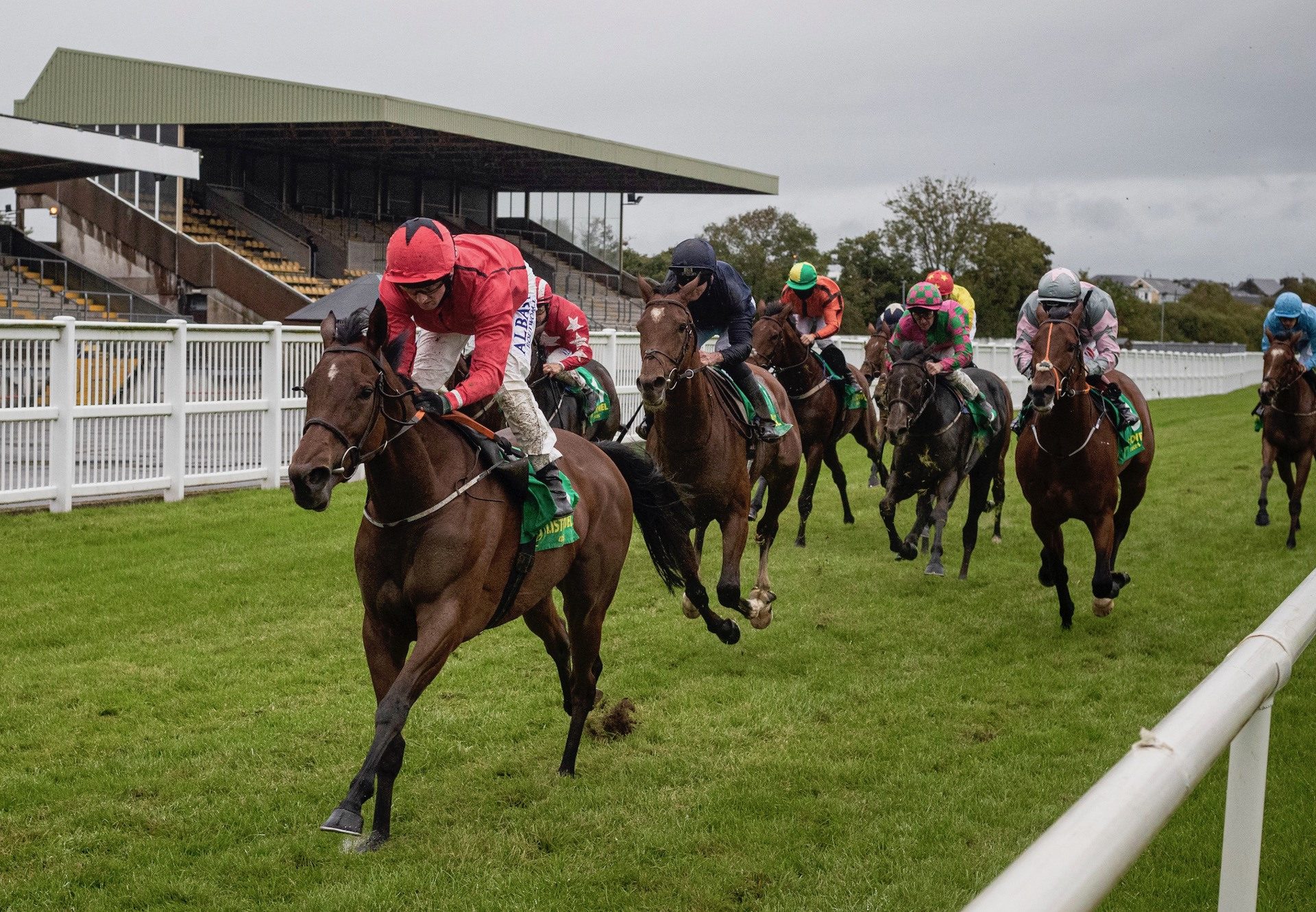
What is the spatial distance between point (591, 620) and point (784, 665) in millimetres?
1887

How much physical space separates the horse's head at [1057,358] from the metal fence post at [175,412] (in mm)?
7687

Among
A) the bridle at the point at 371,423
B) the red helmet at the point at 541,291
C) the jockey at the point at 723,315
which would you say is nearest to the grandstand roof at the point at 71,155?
the red helmet at the point at 541,291

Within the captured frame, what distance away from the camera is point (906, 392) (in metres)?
8.54

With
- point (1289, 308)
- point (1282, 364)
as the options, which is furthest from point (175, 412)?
point (1289, 308)

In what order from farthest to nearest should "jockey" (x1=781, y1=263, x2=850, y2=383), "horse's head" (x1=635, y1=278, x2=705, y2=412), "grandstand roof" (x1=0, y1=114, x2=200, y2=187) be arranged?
"grandstand roof" (x1=0, y1=114, x2=200, y2=187) < "jockey" (x1=781, y1=263, x2=850, y2=383) < "horse's head" (x1=635, y1=278, x2=705, y2=412)

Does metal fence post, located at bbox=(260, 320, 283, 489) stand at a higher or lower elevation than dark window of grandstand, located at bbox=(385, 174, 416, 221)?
lower

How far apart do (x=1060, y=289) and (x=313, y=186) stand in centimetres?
2833

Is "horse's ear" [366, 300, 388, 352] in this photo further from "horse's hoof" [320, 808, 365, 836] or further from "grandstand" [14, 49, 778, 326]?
"grandstand" [14, 49, 778, 326]

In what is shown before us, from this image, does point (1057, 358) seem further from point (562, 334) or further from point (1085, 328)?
point (562, 334)

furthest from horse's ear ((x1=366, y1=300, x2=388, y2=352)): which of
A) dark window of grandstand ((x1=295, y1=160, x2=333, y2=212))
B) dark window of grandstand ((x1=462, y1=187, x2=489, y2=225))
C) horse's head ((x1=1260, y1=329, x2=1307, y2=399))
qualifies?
dark window of grandstand ((x1=462, y1=187, x2=489, y2=225))

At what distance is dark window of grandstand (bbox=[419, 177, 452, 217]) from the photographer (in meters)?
35.2

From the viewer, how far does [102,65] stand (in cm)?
2978

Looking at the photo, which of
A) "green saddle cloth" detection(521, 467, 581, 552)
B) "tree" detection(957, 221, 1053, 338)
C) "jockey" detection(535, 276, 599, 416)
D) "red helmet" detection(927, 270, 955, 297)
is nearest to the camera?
"green saddle cloth" detection(521, 467, 581, 552)

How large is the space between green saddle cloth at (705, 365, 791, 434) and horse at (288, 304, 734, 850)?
2398 mm
